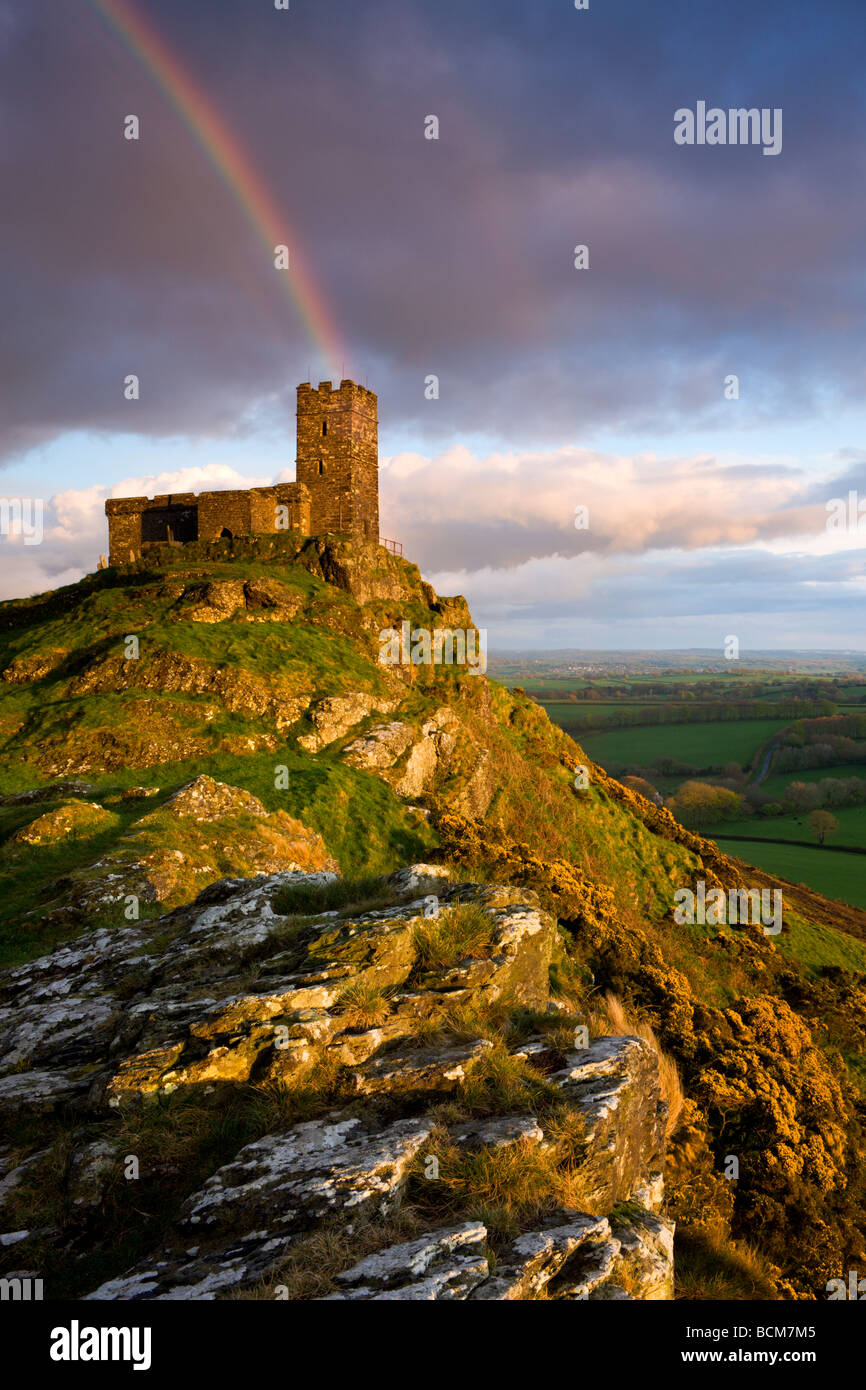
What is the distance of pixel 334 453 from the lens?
41938 mm

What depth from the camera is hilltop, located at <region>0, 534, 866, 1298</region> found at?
19.8 feet

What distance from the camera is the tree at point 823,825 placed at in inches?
3666

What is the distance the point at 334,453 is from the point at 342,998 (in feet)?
127

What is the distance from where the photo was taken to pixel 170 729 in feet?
76.7

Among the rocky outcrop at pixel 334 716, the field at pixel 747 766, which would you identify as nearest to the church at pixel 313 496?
the rocky outcrop at pixel 334 716

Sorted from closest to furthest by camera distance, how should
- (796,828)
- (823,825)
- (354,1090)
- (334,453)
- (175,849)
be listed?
1. (354,1090)
2. (175,849)
3. (334,453)
4. (823,825)
5. (796,828)

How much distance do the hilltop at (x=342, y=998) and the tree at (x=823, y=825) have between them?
67.2 m

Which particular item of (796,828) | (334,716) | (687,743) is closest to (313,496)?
(334,716)

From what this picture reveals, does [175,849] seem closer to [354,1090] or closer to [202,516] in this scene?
[354,1090]

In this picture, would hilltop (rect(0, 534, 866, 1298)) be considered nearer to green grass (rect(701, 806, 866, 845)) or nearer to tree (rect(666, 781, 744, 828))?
green grass (rect(701, 806, 866, 845))

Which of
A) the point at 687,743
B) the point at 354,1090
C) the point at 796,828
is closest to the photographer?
the point at 354,1090

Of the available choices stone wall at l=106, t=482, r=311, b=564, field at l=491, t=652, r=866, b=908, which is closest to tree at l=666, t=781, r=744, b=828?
field at l=491, t=652, r=866, b=908
